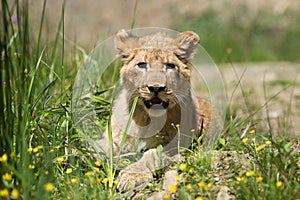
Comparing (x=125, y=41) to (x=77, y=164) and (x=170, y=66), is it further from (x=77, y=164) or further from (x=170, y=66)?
(x=77, y=164)

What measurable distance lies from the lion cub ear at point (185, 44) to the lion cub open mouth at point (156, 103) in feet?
1.55

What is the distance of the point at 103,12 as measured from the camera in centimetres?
1407

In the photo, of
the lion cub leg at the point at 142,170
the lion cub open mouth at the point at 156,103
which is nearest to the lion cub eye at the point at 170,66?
the lion cub open mouth at the point at 156,103

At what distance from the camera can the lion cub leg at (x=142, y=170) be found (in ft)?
12.3

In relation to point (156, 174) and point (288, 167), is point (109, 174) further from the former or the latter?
point (288, 167)

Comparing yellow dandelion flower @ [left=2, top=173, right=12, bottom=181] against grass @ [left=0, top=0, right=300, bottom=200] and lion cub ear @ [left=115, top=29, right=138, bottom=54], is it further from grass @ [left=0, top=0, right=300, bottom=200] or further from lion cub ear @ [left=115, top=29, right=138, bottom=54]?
lion cub ear @ [left=115, top=29, right=138, bottom=54]

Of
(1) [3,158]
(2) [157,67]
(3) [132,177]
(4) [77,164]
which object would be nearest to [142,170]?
(3) [132,177]

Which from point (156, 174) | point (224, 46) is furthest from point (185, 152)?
point (224, 46)

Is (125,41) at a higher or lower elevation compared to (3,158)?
higher

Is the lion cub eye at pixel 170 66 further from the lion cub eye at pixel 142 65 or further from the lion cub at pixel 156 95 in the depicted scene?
the lion cub eye at pixel 142 65

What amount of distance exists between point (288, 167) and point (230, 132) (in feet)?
4.91

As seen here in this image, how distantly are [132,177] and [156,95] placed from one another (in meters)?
0.66

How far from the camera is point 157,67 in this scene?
13.8 ft

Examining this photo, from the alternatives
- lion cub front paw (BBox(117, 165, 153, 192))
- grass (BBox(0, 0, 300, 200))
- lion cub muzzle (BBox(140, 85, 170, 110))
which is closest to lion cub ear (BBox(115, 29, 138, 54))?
lion cub muzzle (BBox(140, 85, 170, 110))
